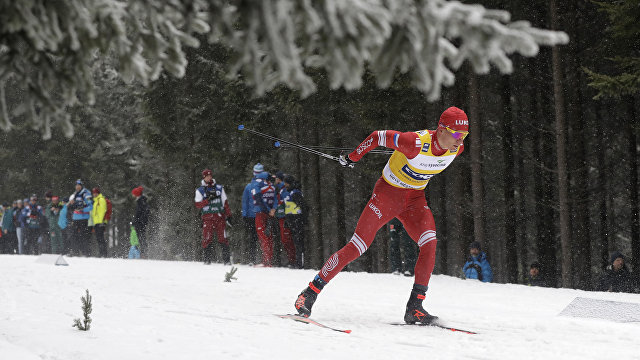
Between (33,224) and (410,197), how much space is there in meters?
22.3

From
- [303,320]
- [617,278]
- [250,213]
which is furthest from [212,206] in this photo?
[303,320]

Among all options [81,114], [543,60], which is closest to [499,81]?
[543,60]

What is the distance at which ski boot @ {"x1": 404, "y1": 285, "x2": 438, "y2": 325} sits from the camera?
764 centimetres

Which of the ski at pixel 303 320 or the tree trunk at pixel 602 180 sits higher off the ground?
the tree trunk at pixel 602 180

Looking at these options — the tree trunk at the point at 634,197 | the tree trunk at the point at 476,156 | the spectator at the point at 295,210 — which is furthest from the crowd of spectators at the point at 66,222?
the tree trunk at the point at 634,197

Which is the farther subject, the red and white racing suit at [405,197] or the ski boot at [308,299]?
the red and white racing suit at [405,197]

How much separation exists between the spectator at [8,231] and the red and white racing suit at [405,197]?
81.6 feet

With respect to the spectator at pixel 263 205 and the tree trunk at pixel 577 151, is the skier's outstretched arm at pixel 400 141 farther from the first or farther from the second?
the tree trunk at pixel 577 151

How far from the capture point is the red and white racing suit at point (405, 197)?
307 inches

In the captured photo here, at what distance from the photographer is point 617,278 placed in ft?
42.9

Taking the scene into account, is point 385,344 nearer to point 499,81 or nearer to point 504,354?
point 504,354

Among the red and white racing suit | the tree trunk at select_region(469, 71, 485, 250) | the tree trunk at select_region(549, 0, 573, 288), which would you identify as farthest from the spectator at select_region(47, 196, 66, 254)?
the red and white racing suit

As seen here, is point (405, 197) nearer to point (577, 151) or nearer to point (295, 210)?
point (295, 210)

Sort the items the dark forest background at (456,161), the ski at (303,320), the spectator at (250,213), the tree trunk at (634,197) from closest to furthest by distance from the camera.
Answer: the ski at (303,320) → the spectator at (250,213) → the dark forest background at (456,161) → the tree trunk at (634,197)
